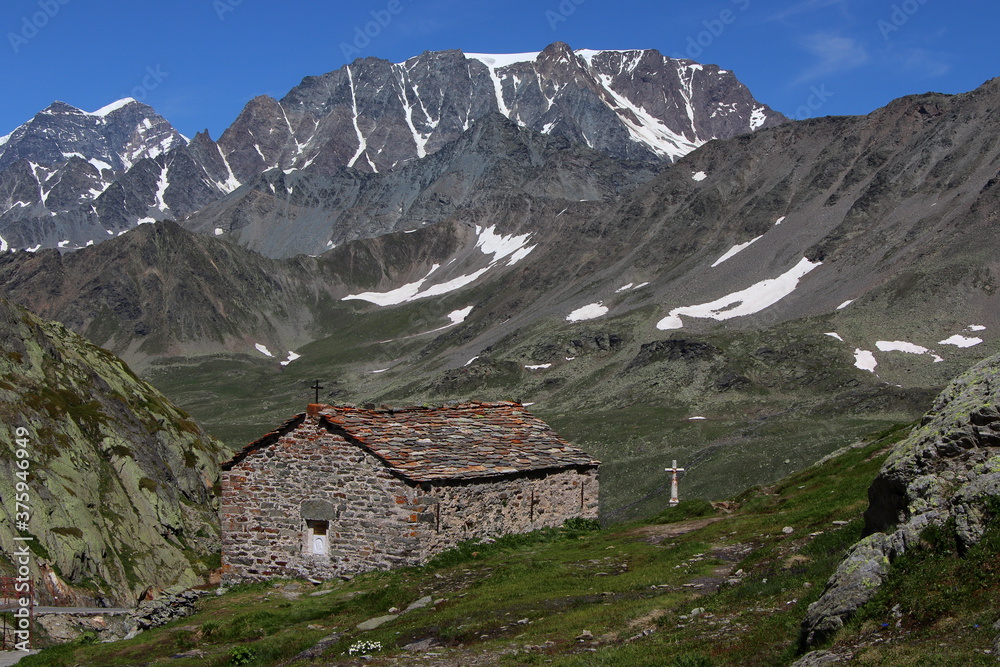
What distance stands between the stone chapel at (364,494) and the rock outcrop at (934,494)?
1471 centimetres

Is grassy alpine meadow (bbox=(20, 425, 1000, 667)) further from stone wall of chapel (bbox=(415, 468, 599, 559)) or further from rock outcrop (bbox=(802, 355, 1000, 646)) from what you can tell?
stone wall of chapel (bbox=(415, 468, 599, 559))

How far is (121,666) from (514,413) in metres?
16.7

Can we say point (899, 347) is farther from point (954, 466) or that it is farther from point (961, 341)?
point (954, 466)

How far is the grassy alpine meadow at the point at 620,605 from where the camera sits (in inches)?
408

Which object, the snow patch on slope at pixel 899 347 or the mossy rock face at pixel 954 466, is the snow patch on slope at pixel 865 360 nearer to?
the snow patch on slope at pixel 899 347

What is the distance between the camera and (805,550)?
18.2m

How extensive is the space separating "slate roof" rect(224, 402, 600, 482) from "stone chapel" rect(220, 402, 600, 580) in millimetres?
45

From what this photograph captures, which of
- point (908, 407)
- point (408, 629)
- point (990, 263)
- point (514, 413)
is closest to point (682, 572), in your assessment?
point (408, 629)

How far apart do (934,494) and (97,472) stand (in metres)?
38.5

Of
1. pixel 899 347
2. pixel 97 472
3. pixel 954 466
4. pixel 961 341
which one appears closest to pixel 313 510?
pixel 954 466

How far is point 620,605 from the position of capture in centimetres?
1755

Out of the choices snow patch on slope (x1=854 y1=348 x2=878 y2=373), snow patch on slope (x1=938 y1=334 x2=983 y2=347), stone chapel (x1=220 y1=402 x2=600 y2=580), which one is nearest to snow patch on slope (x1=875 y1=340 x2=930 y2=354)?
snow patch on slope (x1=854 y1=348 x2=878 y2=373)

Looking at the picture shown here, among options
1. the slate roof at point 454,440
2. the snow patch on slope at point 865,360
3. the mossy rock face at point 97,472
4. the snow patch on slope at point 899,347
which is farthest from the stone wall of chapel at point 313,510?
the snow patch on slope at point 899,347

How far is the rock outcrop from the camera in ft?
35.4
